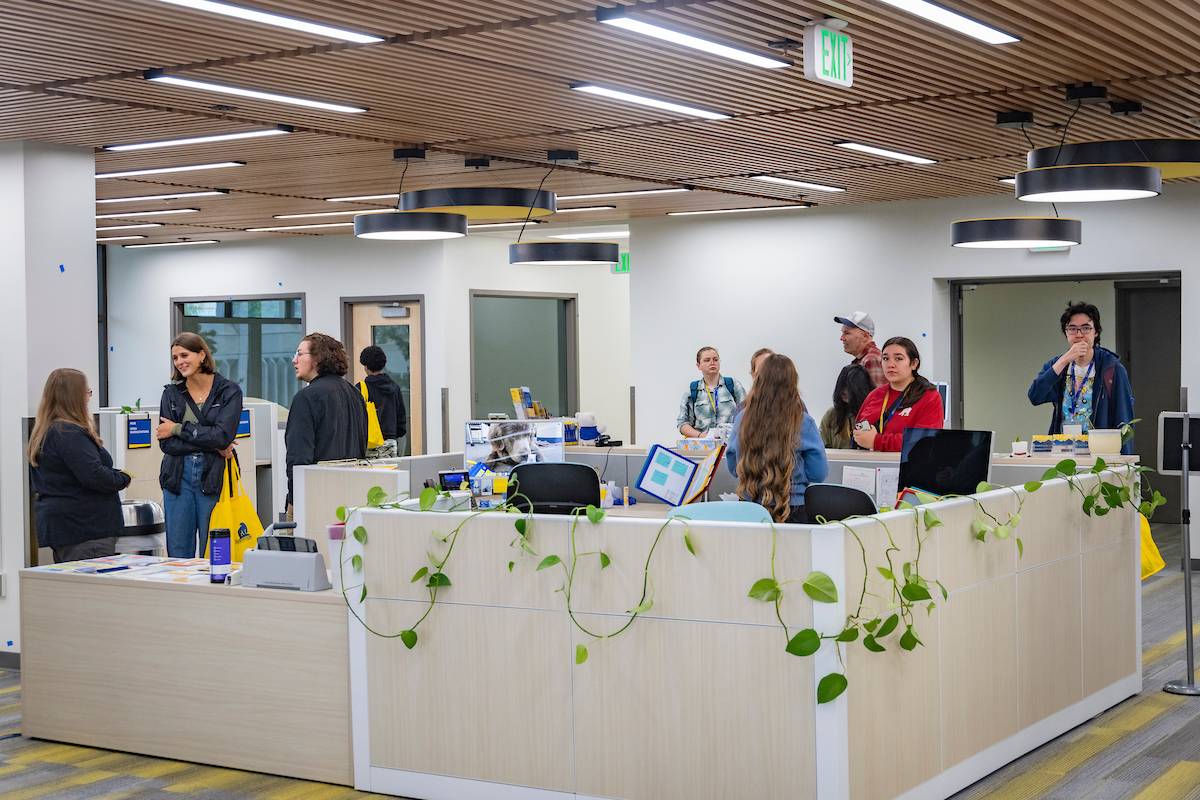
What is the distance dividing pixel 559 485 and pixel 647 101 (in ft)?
6.77

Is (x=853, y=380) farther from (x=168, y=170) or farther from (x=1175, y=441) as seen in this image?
A: (x=168, y=170)

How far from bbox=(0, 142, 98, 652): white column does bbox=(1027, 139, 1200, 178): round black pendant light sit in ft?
16.9

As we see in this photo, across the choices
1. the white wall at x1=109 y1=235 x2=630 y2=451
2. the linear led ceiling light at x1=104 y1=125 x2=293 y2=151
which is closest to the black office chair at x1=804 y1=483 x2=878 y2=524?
the linear led ceiling light at x1=104 y1=125 x2=293 y2=151

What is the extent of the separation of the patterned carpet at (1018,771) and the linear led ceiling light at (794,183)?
499 centimetres

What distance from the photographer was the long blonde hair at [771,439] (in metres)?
5.54

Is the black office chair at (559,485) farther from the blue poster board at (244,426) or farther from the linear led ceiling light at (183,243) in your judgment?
the linear led ceiling light at (183,243)

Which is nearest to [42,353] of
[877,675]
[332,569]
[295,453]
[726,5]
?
[295,453]

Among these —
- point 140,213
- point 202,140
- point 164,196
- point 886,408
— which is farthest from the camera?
point 140,213

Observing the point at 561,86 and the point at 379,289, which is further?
the point at 379,289

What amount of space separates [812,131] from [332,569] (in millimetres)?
4096

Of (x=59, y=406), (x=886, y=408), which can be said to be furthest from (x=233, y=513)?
(x=886, y=408)

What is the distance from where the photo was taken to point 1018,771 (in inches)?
199

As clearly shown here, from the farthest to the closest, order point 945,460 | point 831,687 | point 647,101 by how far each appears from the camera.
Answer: point 647,101
point 945,460
point 831,687

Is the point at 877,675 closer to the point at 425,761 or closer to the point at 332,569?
the point at 425,761
